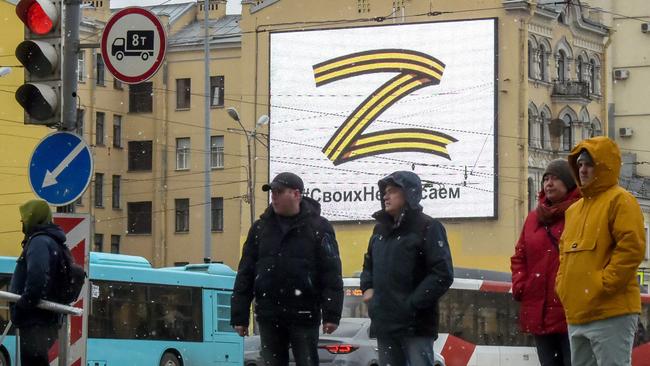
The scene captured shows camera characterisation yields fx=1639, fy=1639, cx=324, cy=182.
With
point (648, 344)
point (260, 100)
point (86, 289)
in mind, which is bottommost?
point (648, 344)

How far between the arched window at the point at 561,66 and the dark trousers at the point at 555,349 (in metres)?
61.2

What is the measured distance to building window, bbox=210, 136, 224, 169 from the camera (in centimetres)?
7869

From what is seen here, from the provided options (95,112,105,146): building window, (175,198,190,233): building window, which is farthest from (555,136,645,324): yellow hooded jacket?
(175,198,190,233): building window

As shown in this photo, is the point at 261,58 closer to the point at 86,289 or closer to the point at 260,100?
the point at 260,100

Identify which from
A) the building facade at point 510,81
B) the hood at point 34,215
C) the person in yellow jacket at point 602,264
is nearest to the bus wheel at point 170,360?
the hood at point 34,215

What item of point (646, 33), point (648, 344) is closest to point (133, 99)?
point (646, 33)

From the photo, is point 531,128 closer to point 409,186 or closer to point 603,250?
point 409,186

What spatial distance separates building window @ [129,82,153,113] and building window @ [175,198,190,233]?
475 centimetres

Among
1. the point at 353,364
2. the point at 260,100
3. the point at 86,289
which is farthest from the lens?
the point at 260,100

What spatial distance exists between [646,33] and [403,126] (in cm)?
1963

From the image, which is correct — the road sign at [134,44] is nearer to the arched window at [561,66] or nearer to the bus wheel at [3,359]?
the bus wheel at [3,359]

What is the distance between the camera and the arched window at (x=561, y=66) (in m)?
71.3

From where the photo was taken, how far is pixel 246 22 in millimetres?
73125

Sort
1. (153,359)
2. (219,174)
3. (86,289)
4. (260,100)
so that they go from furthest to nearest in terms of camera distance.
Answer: (219,174) < (260,100) < (153,359) < (86,289)
